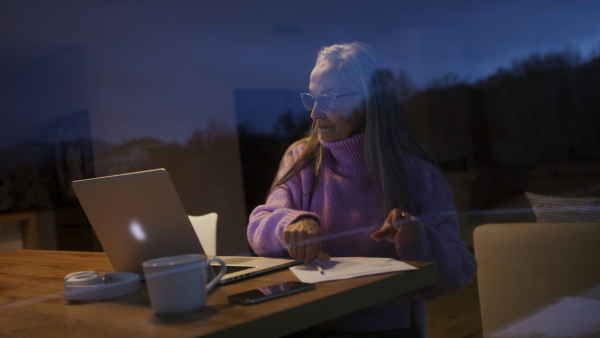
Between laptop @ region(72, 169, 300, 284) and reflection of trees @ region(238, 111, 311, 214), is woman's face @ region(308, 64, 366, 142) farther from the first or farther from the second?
reflection of trees @ region(238, 111, 311, 214)

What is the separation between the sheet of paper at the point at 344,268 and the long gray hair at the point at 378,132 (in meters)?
0.26

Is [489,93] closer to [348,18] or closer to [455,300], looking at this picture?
[348,18]

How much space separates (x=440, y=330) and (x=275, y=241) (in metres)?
1.28

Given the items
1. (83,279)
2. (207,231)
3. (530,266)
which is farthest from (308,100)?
(530,266)

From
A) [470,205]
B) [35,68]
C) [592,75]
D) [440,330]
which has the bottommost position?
[440,330]

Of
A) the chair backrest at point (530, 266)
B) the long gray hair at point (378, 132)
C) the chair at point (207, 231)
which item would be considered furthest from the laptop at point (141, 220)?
the chair backrest at point (530, 266)

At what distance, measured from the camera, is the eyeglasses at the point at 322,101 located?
44.1 inches

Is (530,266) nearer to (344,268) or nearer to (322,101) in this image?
(322,101)

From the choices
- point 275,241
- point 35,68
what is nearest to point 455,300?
point 275,241

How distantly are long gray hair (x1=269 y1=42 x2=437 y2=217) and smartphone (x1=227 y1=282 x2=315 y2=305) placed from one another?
0.41 meters

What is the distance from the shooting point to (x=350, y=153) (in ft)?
3.70

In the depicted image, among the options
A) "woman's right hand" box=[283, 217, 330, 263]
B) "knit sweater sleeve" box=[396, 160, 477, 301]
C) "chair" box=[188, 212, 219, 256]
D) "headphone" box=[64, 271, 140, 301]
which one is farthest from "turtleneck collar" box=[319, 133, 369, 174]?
"chair" box=[188, 212, 219, 256]

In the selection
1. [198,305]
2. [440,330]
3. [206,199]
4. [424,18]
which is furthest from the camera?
[206,199]

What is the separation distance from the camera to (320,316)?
2.03 ft
